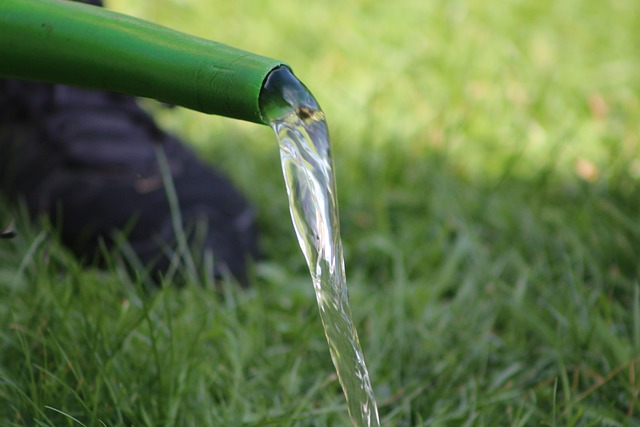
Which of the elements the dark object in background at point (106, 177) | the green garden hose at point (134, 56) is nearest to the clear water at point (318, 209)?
the green garden hose at point (134, 56)

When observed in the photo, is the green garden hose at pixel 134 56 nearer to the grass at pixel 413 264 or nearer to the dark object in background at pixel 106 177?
the grass at pixel 413 264

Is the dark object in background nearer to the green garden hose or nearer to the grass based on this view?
the grass

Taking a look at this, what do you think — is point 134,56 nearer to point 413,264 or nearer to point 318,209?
point 318,209

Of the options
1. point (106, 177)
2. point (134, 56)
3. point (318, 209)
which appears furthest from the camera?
point (106, 177)

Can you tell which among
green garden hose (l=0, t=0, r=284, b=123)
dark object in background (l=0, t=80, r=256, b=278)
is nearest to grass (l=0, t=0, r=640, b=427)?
dark object in background (l=0, t=80, r=256, b=278)

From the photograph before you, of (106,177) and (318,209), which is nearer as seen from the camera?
(318,209)

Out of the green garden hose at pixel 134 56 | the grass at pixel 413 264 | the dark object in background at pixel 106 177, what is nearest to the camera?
the green garden hose at pixel 134 56

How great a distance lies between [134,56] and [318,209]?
295mm

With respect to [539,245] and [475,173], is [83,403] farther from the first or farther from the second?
[475,173]

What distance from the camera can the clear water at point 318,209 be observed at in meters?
0.87

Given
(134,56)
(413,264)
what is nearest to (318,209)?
(134,56)

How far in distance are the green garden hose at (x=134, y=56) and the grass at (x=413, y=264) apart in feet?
1.38

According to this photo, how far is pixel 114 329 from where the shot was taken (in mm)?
1242

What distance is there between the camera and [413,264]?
5.72ft
